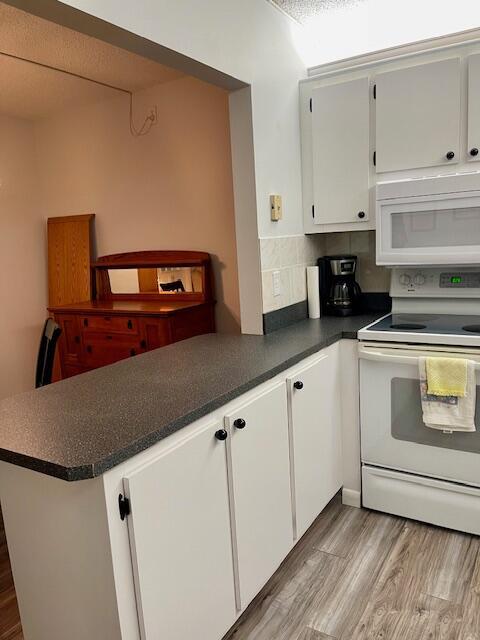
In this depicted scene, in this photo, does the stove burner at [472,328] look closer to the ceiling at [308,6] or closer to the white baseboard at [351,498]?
the white baseboard at [351,498]

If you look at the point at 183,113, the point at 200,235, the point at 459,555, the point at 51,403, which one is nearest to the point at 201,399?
the point at 51,403

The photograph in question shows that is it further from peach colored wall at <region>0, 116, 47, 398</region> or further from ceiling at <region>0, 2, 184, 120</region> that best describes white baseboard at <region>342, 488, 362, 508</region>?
peach colored wall at <region>0, 116, 47, 398</region>

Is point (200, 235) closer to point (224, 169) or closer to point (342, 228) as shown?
point (224, 169)

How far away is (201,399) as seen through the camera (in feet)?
4.76

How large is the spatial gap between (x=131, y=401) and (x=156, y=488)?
0.32 meters

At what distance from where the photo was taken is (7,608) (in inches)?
73.5

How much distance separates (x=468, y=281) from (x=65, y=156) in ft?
10.00

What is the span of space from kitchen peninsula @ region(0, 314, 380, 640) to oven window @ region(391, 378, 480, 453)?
17.3 inches

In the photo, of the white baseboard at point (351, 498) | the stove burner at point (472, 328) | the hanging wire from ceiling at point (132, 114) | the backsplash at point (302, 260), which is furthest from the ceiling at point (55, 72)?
the white baseboard at point (351, 498)

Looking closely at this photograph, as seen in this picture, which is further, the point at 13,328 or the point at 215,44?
the point at 13,328

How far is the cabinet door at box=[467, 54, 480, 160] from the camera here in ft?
7.10

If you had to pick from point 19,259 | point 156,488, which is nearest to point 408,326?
point 156,488

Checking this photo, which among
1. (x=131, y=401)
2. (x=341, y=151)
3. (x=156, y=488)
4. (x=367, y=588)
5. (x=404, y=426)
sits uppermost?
(x=341, y=151)

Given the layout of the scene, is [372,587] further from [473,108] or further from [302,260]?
[473,108]
